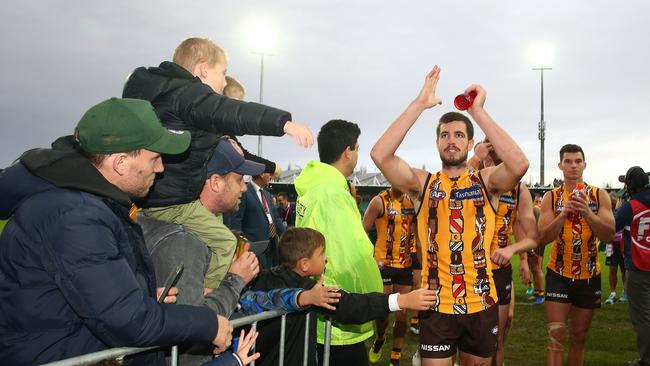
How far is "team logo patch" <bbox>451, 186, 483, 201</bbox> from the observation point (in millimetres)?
4457

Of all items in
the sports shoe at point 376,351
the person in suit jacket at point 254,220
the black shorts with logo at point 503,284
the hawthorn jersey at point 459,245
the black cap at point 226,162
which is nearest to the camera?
the black cap at point 226,162

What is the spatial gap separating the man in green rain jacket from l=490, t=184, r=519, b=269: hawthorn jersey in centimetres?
299

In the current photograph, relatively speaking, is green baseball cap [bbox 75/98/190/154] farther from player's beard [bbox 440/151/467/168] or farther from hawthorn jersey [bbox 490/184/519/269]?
hawthorn jersey [bbox 490/184/519/269]

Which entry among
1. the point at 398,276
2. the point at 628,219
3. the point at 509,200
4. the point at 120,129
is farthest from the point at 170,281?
the point at 398,276

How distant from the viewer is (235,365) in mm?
2367

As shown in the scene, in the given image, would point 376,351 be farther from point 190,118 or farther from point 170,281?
point 170,281

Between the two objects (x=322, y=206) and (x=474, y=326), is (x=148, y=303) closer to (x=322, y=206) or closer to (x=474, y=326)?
(x=322, y=206)

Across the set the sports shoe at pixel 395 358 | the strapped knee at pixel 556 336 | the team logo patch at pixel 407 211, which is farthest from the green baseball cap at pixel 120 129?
the team logo patch at pixel 407 211

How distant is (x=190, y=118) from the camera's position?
2674 millimetres

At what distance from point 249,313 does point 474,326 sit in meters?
2.14

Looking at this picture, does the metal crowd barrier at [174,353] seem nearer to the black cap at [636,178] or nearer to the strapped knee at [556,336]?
the strapped knee at [556,336]

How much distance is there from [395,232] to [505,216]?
2450 millimetres

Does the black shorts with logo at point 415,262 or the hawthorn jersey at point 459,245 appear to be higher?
the hawthorn jersey at point 459,245

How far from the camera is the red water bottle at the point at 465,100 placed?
4242 mm
